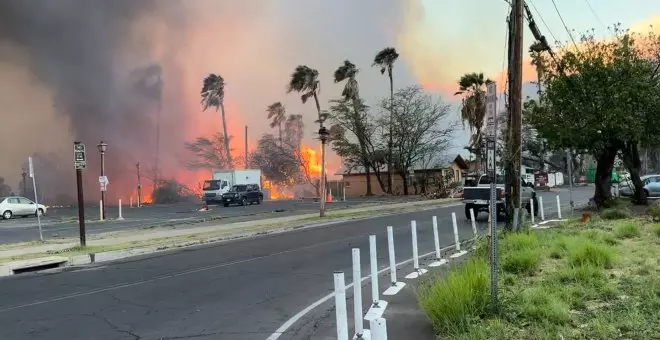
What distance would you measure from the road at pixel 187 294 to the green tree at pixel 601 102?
9024 millimetres

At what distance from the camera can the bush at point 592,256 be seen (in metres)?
8.68

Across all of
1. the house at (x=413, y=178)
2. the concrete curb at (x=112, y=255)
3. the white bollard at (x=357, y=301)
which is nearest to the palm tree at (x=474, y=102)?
the house at (x=413, y=178)

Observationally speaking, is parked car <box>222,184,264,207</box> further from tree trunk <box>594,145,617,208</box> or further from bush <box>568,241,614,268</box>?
bush <box>568,241,614,268</box>

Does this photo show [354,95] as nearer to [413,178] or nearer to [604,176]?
[413,178]

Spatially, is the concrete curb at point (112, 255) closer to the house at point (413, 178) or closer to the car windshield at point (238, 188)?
the car windshield at point (238, 188)

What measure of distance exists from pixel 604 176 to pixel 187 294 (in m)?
20.0

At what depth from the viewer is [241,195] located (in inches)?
1672

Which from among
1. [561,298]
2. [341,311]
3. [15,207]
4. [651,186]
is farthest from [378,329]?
[15,207]

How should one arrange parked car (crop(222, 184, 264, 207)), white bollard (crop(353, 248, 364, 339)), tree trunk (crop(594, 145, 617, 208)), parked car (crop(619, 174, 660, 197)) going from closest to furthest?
white bollard (crop(353, 248, 364, 339))
tree trunk (crop(594, 145, 617, 208))
parked car (crop(619, 174, 660, 197))
parked car (crop(222, 184, 264, 207))

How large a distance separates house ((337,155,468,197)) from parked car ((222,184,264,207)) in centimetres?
1533

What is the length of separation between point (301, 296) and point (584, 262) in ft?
14.8

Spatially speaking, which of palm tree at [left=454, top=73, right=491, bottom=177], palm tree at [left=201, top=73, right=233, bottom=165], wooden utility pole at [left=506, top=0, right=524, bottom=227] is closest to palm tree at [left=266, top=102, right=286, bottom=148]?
palm tree at [left=201, top=73, right=233, bottom=165]

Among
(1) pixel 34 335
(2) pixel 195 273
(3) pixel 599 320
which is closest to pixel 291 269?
(2) pixel 195 273

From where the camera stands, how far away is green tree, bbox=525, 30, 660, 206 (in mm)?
19375
